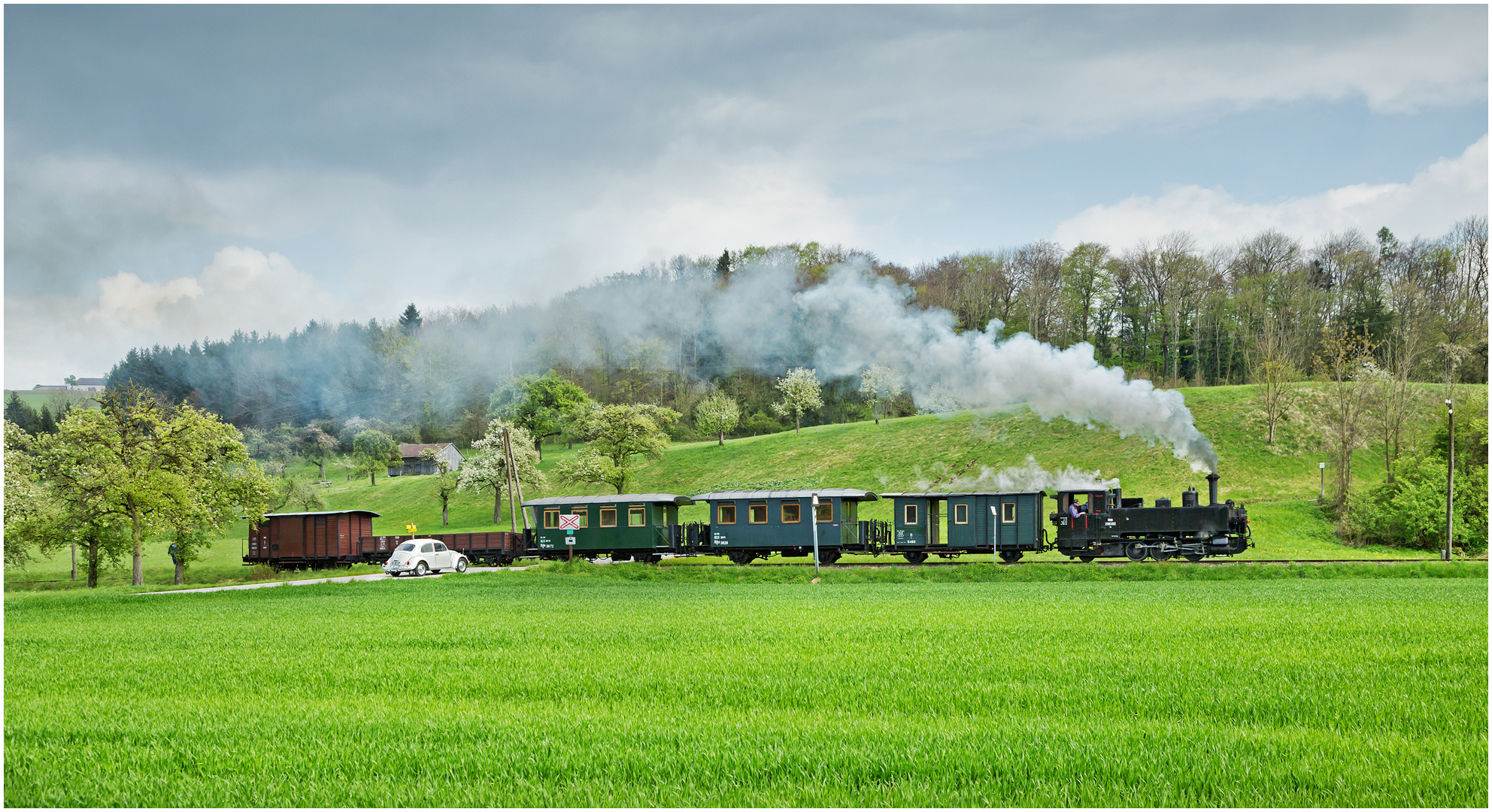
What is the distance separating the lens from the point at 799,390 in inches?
2667

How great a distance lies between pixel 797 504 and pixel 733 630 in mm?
21093

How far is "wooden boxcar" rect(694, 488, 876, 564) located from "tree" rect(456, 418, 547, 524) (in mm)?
29592

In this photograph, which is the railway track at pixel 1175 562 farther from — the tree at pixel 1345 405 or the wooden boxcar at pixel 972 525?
the tree at pixel 1345 405

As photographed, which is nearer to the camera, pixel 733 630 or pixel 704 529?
pixel 733 630

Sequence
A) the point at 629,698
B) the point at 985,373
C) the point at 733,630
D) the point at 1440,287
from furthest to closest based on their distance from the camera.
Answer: the point at 1440,287 → the point at 985,373 → the point at 733,630 → the point at 629,698

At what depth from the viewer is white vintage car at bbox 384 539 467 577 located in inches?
1412

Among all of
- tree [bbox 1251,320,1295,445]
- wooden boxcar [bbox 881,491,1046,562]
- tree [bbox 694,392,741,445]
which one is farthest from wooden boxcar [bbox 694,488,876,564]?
tree [bbox 694,392,741,445]

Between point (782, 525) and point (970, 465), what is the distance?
29307 millimetres

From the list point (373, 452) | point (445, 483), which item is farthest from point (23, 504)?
point (373, 452)

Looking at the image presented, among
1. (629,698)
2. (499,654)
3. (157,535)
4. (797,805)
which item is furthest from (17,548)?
→ (797,805)

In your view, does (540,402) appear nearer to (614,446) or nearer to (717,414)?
(717,414)

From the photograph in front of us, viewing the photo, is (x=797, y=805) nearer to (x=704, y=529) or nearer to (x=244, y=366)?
(x=704, y=529)

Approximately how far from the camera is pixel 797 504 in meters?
34.2

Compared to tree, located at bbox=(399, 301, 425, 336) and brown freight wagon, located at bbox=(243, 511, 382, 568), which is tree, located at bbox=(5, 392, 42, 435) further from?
brown freight wagon, located at bbox=(243, 511, 382, 568)
